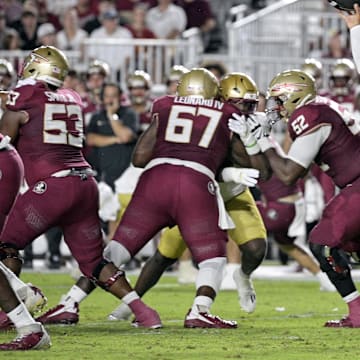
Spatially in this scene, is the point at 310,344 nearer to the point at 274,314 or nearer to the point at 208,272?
the point at 208,272

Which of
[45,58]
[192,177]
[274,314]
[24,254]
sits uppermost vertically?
[45,58]

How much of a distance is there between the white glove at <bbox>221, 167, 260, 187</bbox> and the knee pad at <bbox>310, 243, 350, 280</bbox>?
0.62 meters

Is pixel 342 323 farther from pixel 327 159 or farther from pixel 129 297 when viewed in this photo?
pixel 129 297

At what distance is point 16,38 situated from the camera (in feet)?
51.8

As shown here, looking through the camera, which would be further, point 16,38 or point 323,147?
point 16,38

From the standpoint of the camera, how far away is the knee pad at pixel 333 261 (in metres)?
8.21

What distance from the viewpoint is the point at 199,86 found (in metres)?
8.44

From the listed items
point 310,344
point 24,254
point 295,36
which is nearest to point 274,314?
point 310,344

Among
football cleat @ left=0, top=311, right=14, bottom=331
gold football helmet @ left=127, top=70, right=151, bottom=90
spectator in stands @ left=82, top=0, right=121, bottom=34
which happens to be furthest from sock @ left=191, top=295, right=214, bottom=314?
spectator in stands @ left=82, top=0, right=121, bottom=34

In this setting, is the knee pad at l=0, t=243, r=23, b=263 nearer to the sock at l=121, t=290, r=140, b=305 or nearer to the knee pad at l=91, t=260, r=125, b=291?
the knee pad at l=91, t=260, r=125, b=291

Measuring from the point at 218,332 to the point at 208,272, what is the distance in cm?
41

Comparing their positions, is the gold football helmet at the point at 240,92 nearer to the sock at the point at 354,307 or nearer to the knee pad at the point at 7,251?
the sock at the point at 354,307

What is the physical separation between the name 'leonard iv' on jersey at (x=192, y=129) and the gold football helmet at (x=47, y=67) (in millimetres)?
654

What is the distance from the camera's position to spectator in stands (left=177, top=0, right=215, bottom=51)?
57.9 feet
